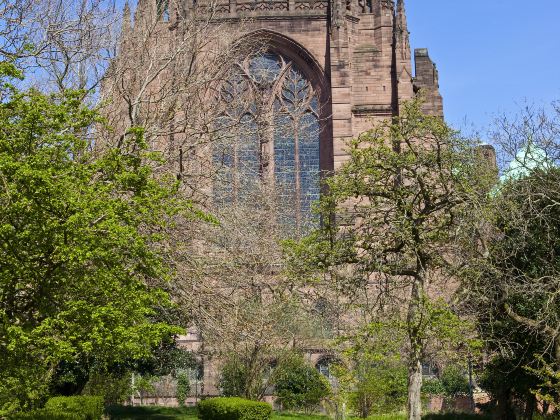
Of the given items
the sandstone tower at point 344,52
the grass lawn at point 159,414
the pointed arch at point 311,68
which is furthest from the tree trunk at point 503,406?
the pointed arch at point 311,68

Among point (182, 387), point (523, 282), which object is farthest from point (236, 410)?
point (182, 387)

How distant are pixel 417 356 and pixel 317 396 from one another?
45.7 ft

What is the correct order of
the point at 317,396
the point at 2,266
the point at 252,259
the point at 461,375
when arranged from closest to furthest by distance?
the point at 2,266 < the point at 252,259 < the point at 317,396 < the point at 461,375

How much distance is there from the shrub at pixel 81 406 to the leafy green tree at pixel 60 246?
7575 mm

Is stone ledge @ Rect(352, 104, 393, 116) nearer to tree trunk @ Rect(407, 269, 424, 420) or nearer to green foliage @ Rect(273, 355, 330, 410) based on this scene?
green foliage @ Rect(273, 355, 330, 410)

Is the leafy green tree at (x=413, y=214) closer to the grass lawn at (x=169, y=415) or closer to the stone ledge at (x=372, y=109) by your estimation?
the grass lawn at (x=169, y=415)

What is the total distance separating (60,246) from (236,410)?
35.6 ft

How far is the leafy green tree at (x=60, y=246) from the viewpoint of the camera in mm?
9586

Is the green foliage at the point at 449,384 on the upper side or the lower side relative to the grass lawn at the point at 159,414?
upper

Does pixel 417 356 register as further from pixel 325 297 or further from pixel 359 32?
pixel 359 32

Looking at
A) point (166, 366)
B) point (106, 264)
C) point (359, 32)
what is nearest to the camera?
point (106, 264)

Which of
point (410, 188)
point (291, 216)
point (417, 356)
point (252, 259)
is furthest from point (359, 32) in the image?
point (417, 356)

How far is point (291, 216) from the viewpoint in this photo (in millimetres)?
31594

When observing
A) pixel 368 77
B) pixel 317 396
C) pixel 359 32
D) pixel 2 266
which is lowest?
pixel 317 396
